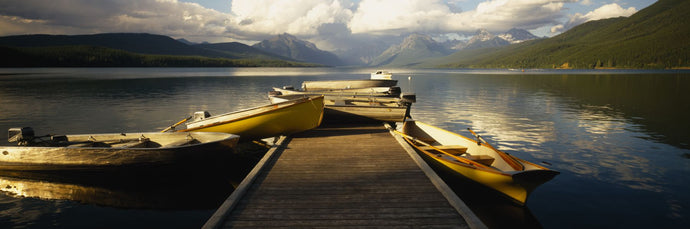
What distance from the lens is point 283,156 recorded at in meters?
9.88

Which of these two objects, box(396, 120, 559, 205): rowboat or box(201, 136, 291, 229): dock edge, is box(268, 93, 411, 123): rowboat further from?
box(201, 136, 291, 229): dock edge

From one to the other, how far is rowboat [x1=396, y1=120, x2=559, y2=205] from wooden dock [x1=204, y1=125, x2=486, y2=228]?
0.98 meters

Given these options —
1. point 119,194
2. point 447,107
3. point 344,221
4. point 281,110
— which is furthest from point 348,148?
point 447,107

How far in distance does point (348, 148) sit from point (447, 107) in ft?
72.6

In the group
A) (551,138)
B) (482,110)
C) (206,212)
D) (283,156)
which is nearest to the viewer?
(206,212)

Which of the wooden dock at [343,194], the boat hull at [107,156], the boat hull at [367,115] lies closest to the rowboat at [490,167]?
the wooden dock at [343,194]

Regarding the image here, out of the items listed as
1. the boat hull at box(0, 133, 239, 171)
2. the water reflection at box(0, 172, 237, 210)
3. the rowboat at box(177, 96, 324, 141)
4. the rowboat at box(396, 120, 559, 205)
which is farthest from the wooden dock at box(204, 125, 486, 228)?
the water reflection at box(0, 172, 237, 210)

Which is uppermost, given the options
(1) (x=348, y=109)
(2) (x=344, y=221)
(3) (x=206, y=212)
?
(1) (x=348, y=109)

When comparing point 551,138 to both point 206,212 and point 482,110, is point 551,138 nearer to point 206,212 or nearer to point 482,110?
point 482,110

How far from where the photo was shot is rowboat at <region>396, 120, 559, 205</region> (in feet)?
24.7

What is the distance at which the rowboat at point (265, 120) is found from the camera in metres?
12.2

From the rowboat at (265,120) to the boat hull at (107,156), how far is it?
1770 millimetres

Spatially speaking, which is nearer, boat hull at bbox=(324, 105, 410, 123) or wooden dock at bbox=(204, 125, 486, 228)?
wooden dock at bbox=(204, 125, 486, 228)

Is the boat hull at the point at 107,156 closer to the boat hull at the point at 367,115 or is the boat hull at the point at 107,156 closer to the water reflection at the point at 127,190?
the water reflection at the point at 127,190
